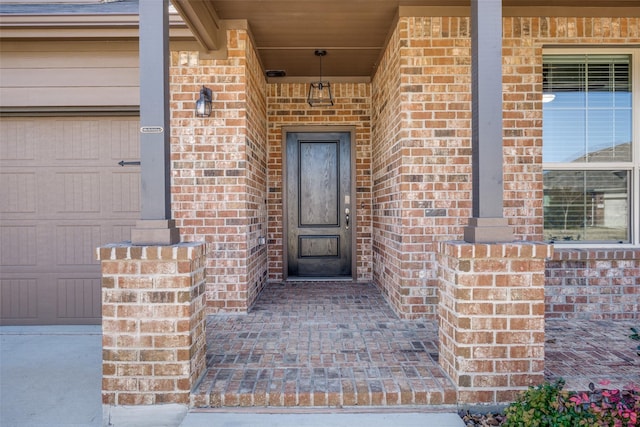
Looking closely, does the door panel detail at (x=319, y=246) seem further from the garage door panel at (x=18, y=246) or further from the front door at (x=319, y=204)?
the garage door panel at (x=18, y=246)

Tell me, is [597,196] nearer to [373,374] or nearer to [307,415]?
[373,374]

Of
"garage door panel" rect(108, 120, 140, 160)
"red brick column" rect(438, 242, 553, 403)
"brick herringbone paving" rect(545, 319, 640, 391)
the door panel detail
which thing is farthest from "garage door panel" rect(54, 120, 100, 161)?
"brick herringbone paving" rect(545, 319, 640, 391)

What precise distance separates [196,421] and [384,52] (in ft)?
12.7

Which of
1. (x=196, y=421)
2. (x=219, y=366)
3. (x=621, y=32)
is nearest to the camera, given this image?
(x=196, y=421)

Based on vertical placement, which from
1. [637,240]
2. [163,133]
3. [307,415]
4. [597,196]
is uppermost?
[163,133]

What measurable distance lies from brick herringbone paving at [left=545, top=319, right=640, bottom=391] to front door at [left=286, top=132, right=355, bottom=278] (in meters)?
2.70

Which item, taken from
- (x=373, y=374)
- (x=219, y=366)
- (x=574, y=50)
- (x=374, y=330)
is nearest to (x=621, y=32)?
(x=574, y=50)

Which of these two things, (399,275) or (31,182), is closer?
(399,275)

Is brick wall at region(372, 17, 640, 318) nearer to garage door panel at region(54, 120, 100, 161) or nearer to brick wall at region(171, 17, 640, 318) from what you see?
brick wall at region(171, 17, 640, 318)

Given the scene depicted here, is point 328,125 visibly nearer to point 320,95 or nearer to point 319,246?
point 320,95

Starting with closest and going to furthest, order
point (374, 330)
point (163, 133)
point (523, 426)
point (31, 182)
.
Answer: point (523, 426)
point (163, 133)
point (374, 330)
point (31, 182)

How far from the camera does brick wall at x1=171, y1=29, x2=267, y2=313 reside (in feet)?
12.3

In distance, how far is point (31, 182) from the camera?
12.9 ft

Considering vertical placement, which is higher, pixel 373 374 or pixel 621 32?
pixel 621 32
